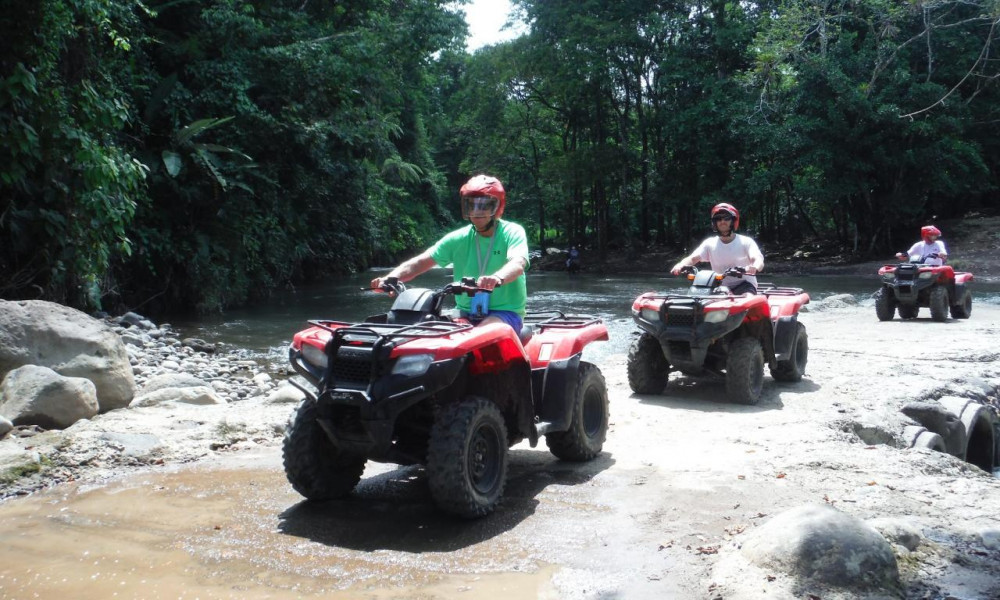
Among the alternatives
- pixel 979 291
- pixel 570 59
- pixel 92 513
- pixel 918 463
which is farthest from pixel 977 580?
pixel 570 59

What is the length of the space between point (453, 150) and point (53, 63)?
46.9m

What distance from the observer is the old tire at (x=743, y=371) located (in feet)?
26.3

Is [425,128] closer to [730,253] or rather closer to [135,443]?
[730,253]

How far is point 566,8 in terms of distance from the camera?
3716cm

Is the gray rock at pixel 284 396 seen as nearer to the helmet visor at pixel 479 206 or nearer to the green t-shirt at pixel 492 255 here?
the green t-shirt at pixel 492 255

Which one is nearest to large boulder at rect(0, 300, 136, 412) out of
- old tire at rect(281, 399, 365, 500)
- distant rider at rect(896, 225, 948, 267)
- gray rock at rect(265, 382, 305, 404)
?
gray rock at rect(265, 382, 305, 404)

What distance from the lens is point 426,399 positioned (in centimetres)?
469

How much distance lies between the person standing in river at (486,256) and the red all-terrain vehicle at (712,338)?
304cm

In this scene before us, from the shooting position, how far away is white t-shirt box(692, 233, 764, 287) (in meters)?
8.83

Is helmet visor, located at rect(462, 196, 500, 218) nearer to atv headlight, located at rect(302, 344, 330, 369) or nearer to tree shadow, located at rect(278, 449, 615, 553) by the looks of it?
atv headlight, located at rect(302, 344, 330, 369)

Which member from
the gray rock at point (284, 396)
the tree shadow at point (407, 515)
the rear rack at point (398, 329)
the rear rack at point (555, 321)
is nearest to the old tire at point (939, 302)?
the rear rack at point (555, 321)

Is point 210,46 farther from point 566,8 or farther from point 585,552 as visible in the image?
point 566,8

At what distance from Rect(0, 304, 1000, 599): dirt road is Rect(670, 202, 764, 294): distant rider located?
6.54ft

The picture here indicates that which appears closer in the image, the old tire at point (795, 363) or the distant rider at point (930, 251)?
the old tire at point (795, 363)
